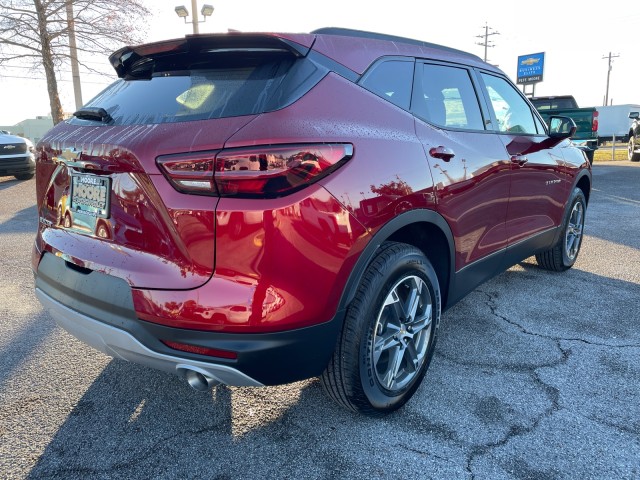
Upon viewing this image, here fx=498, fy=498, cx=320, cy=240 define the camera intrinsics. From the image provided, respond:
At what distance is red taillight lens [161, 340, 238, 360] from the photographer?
71.1 inches

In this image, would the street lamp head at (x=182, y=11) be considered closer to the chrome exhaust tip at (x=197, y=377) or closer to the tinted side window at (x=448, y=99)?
the tinted side window at (x=448, y=99)

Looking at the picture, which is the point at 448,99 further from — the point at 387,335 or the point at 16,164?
the point at 16,164

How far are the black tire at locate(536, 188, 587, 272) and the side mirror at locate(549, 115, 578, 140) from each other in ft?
2.17

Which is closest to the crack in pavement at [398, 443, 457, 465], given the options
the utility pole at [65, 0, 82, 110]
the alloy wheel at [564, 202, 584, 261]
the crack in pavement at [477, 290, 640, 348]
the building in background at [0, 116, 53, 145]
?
the crack in pavement at [477, 290, 640, 348]

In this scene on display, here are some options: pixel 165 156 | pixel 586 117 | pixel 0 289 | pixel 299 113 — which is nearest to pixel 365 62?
pixel 299 113

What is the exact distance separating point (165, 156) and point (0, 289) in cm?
332

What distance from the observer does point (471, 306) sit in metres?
3.83

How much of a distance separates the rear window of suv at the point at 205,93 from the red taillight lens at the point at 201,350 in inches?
33.5

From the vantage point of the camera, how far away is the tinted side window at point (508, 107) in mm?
3381

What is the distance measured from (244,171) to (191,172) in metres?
0.19

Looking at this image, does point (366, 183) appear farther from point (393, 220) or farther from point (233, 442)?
point (233, 442)

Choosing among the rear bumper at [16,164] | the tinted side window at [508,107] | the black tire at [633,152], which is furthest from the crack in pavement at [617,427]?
the black tire at [633,152]

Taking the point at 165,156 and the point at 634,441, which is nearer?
the point at 165,156

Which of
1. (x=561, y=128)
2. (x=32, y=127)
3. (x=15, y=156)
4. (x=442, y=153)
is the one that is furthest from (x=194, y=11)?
(x=32, y=127)
